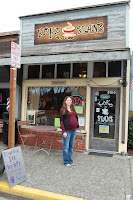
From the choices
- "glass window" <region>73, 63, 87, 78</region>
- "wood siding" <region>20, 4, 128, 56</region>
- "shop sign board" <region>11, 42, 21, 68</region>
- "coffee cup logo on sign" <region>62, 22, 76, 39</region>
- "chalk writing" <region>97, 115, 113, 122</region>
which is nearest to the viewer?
"shop sign board" <region>11, 42, 21, 68</region>

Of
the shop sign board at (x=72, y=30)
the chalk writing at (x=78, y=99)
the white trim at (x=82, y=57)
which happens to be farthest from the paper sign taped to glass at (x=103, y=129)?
the shop sign board at (x=72, y=30)

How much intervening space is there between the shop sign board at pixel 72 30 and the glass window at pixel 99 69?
0.90 metres

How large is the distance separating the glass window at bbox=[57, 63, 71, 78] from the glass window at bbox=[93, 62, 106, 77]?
94cm

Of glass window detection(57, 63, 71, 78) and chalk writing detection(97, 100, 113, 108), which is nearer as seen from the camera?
chalk writing detection(97, 100, 113, 108)

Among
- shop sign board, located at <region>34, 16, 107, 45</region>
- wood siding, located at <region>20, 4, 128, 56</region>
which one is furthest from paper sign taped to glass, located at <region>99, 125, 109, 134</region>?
shop sign board, located at <region>34, 16, 107, 45</region>

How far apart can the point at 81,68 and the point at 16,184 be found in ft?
13.1

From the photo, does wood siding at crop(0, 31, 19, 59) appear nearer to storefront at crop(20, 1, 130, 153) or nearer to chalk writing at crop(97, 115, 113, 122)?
storefront at crop(20, 1, 130, 153)

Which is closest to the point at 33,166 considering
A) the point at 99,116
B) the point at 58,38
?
the point at 99,116

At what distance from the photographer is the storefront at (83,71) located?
16.4 ft

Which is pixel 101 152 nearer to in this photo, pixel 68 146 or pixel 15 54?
pixel 68 146

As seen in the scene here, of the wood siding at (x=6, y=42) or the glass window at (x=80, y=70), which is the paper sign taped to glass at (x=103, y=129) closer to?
the glass window at (x=80, y=70)

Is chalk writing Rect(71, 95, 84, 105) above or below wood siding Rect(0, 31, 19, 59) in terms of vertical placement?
below

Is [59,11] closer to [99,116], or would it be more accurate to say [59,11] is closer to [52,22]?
[52,22]

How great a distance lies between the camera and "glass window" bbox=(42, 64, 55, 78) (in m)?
6.26
